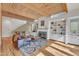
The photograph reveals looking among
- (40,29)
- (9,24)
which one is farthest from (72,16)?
(9,24)

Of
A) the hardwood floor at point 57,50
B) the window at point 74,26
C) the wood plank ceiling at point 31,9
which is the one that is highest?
the wood plank ceiling at point 31,9

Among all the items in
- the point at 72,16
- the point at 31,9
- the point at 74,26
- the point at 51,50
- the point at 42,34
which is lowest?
the point at 51,50

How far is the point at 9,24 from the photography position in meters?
1.35

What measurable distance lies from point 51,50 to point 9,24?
68cm

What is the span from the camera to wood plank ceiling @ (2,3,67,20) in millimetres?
1330

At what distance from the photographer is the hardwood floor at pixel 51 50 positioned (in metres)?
1.33

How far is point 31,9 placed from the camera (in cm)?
136

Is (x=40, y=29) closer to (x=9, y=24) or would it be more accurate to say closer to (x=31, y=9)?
(x=31, y=9)

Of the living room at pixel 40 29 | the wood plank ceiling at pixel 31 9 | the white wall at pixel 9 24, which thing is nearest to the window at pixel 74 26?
the living room at pixel 40 29

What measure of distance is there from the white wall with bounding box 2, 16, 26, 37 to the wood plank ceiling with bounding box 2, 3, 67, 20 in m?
0.06

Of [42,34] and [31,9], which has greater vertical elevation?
[31,9]

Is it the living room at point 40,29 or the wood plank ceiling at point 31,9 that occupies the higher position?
the wood plank ceiling at point 31,9

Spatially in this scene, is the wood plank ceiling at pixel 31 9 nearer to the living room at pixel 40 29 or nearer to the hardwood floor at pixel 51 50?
the living room at pixel 40 29

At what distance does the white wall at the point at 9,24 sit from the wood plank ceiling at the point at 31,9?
0.06 m
